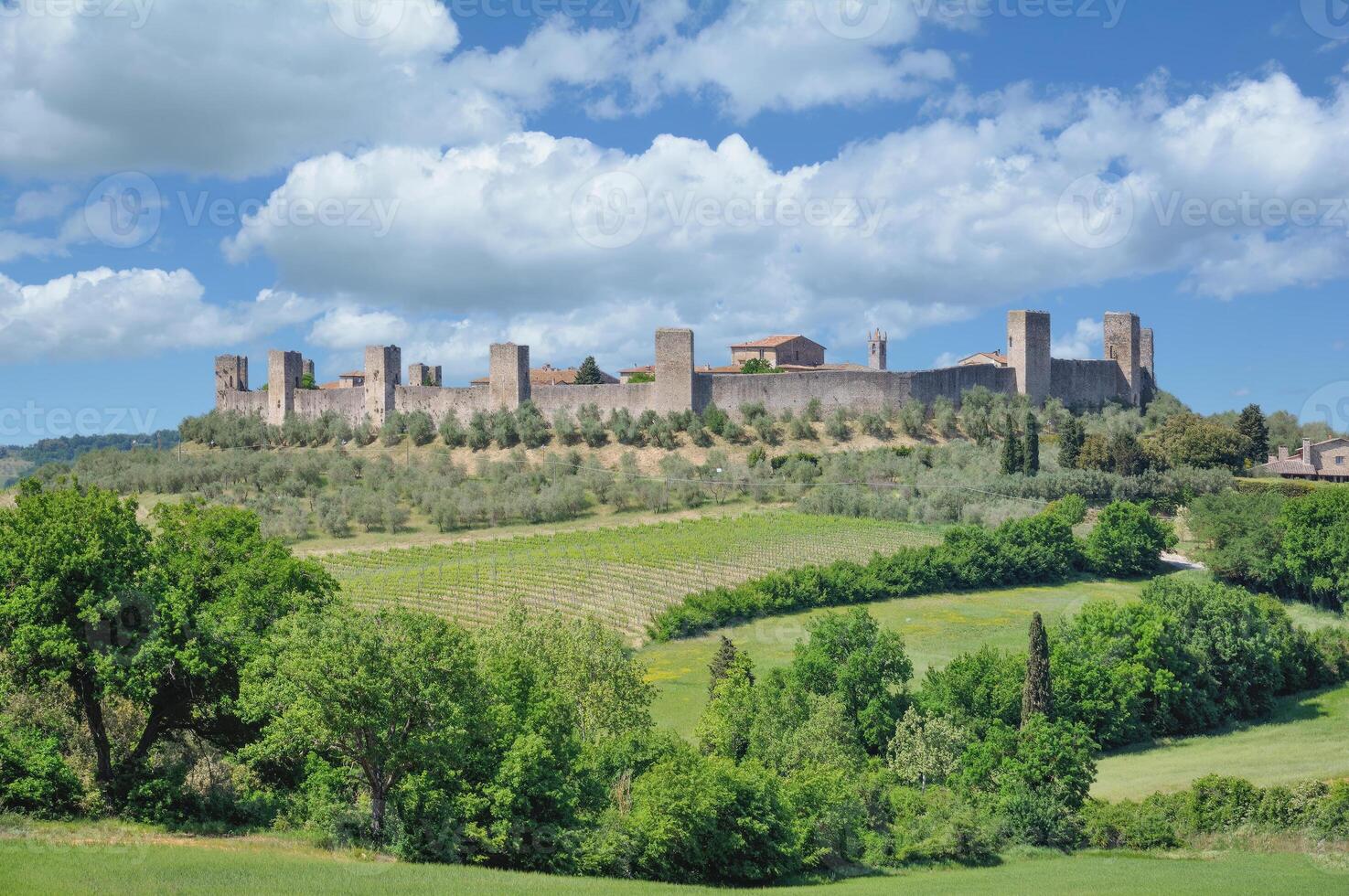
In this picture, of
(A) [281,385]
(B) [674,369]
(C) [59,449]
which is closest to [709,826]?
(B) [674,369]

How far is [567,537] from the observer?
45.2 m

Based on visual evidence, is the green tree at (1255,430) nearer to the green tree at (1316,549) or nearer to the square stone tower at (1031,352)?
the square stone tower at (1031,352)

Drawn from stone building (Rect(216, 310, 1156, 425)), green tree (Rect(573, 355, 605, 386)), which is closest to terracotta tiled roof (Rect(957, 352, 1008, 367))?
stone building (Rect(216, 310, 1156, 425))

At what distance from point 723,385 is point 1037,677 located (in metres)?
34.6

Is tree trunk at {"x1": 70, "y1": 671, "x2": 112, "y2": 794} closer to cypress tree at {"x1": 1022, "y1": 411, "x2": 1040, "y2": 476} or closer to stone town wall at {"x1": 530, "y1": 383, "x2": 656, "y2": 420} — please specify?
cypress tree at {"x1": 1022, "y1": 411, "x2": 1040, "y2": 476}

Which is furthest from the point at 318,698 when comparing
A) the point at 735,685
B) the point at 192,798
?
the point at 735,685

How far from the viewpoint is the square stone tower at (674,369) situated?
57.6m

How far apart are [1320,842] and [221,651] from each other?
17.3 metres

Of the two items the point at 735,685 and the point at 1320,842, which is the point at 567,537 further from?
the point at 1320,842

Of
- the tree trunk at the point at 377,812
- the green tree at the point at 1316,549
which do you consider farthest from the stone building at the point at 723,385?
the tree trunk at the point at 377,812

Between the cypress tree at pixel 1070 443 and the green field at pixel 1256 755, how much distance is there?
67.9 feet

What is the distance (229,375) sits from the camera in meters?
69.9

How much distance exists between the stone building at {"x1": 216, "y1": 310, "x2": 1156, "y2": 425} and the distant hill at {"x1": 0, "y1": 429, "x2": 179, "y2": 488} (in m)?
6.93

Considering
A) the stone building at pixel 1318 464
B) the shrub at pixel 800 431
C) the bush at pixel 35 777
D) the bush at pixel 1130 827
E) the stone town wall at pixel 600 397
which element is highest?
the stone town wall at pixel 600 397
